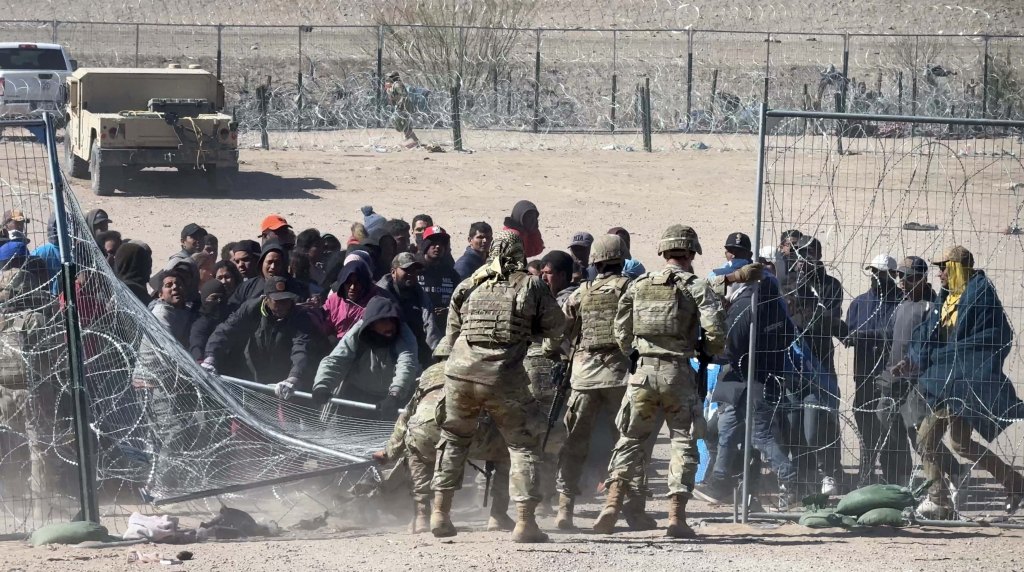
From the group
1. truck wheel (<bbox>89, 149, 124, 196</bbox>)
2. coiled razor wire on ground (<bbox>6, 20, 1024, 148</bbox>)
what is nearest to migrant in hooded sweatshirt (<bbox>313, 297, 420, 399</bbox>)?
truck wheel (<bbox>89, 149, 124, 196</bbox>)

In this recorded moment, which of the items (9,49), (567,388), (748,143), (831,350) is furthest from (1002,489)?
(9,49)

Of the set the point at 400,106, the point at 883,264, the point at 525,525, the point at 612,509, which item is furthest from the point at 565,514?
the point at 400,106

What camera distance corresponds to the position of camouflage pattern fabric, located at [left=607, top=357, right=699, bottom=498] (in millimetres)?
6316

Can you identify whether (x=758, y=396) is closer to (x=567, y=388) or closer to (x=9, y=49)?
(x=567, y=388)

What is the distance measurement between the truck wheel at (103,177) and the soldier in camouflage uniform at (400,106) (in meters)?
5.44

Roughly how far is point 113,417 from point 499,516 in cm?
202

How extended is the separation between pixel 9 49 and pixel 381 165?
23.6 feet

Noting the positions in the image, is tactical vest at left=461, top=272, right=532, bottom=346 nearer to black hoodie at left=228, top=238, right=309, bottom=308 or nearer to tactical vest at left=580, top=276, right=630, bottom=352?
tactical vest at left=580, top=276, right=630, bottom=352

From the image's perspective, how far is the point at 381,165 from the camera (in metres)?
18.9

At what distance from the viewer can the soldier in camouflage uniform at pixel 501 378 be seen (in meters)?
6.11

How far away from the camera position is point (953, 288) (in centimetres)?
683

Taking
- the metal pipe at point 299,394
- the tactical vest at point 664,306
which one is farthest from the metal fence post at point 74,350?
the tactical vest at point 664,306

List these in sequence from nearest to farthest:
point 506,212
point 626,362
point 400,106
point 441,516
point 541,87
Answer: point 441,516 < point 626,362 < point 506,212 < point 400,106 < point 541,87

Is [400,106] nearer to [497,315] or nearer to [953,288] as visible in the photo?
[953,288]
